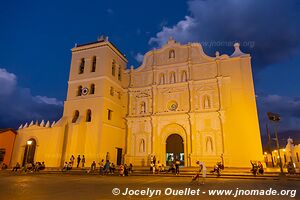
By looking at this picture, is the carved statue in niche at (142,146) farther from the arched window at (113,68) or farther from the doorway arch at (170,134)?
the arched window at (113,68)

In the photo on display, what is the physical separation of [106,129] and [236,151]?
45.8 feet

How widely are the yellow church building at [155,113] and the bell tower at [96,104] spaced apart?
0.11 m

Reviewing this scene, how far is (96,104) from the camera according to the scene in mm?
24984

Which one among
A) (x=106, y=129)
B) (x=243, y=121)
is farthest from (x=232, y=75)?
(x=106, y=129)

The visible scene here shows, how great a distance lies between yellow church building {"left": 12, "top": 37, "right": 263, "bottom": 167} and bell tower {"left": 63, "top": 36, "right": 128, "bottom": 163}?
0.35ft

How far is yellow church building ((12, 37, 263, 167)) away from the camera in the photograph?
23438 millimetres

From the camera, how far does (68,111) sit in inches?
1027

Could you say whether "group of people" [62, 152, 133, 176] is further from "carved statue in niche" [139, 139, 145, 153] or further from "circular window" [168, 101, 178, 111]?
"circular window" [168, 101, 178, 111]

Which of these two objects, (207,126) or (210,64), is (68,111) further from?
(210,64)

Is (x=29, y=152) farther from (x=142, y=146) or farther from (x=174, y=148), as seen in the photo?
(x=174, y=148)

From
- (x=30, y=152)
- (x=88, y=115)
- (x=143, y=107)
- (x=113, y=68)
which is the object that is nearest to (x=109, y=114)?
(x=88, y=115)

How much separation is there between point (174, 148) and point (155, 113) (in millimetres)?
4592

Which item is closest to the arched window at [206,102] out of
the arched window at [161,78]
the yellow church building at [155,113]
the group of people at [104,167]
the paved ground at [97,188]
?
the yellow church building at [155,113]

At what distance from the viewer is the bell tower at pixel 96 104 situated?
23.8 metres
